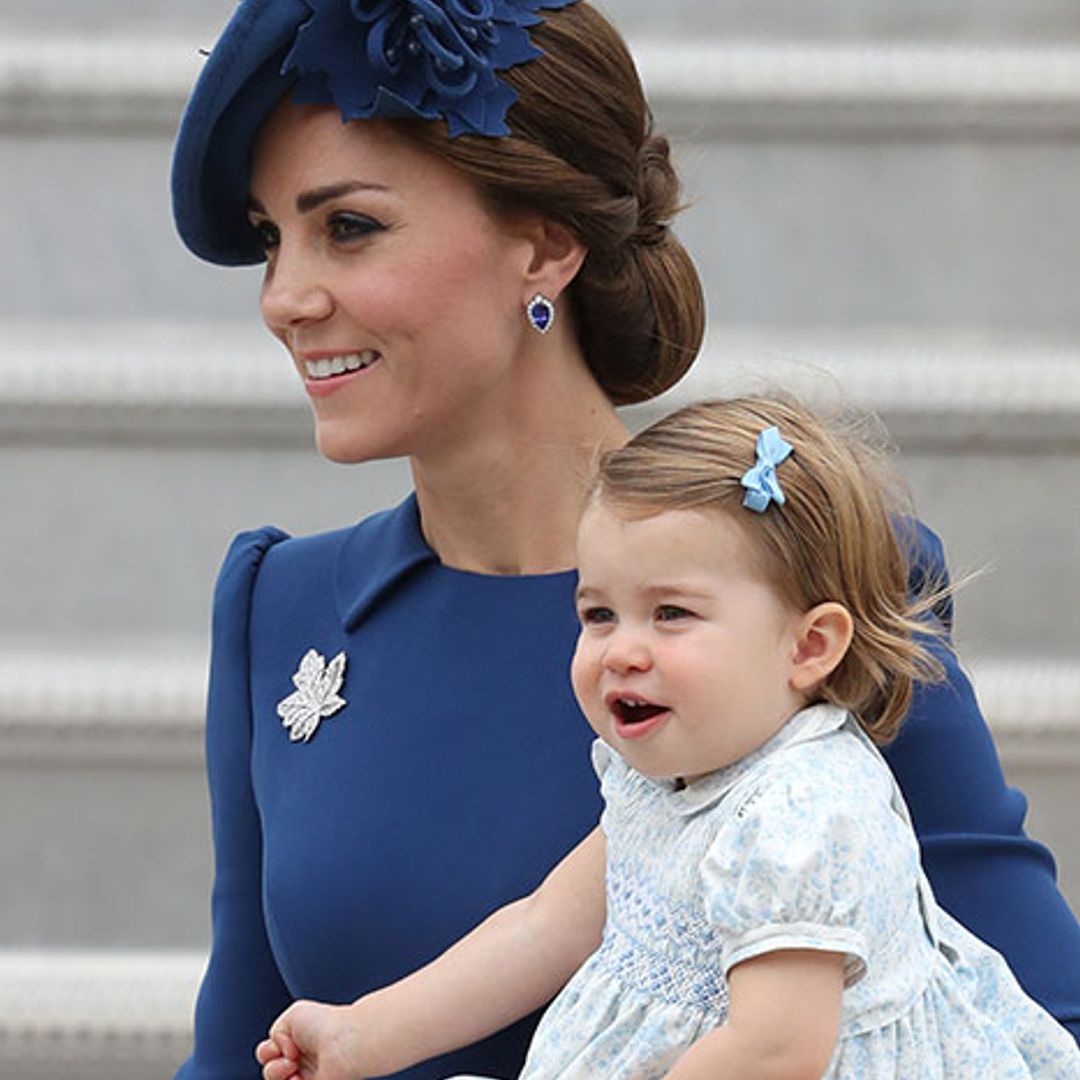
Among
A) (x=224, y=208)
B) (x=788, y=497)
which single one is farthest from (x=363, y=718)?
(x=788, y=497)

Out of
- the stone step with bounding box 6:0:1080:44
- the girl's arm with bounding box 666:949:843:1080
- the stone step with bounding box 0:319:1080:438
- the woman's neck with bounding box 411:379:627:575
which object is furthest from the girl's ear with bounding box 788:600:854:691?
the stone step with bounding box 6:0:1080:44

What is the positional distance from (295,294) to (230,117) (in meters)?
0.12

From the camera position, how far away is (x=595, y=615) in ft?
4.01

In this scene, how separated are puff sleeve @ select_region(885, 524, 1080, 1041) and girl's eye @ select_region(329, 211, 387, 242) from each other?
0.44 metres

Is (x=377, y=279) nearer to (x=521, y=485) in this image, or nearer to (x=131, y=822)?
(x=521, y=485)

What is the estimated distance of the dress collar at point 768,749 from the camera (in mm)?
1195

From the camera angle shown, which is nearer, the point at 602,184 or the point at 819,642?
the point at 819,642

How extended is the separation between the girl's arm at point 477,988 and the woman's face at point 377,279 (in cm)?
30

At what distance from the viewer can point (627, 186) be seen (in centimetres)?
153

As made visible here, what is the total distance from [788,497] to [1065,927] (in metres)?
0.35

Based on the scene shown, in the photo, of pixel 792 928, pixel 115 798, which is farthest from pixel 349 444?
pixel 115 798

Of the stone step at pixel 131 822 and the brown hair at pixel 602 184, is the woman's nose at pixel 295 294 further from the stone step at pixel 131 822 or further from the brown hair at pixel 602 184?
the stone step at pixel 131 822

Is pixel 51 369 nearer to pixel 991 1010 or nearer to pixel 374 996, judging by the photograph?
pixel 374 996

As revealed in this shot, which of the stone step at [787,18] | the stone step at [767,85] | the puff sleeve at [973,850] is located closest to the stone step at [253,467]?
the stone step at [767,85]
